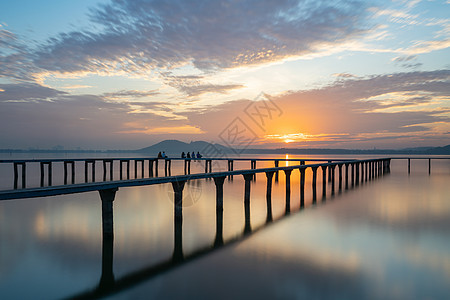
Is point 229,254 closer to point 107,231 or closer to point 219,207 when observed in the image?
point 107,231

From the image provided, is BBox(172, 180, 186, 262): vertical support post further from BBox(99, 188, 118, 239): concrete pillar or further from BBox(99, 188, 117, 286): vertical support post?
BBox(99, 188, 118, 239): concrete pillar

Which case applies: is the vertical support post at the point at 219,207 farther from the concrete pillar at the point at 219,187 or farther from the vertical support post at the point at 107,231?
the vertical support post at the point at 107,231

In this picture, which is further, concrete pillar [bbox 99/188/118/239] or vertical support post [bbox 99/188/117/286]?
concrete pillar [bbox 99/188/118/239]

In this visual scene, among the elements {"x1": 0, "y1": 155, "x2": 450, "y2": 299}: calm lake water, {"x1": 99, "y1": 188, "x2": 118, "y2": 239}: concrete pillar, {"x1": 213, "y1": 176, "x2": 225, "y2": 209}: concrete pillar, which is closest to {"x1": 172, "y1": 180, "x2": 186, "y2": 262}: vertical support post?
{"x1": 0, "y1": 155, "x2": 450, "y2": 299}: calm lake water

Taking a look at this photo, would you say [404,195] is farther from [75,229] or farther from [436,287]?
[75,229]

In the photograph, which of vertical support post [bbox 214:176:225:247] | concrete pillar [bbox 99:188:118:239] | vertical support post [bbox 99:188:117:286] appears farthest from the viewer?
vertical support post [bbox 214:176:225:247]

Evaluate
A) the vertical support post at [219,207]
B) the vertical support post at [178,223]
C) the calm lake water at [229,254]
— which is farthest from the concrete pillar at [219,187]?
the vertical support post at [178,223]

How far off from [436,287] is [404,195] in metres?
20.9

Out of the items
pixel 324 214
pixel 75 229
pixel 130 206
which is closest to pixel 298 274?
pixel 324 214

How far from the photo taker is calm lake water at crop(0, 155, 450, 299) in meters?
7.75

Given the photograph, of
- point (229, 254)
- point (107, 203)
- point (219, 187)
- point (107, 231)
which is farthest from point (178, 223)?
point (229, 254)

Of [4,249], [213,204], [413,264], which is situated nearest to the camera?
[413,264]

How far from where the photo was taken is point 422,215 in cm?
1805

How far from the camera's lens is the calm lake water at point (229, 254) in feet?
25.4
